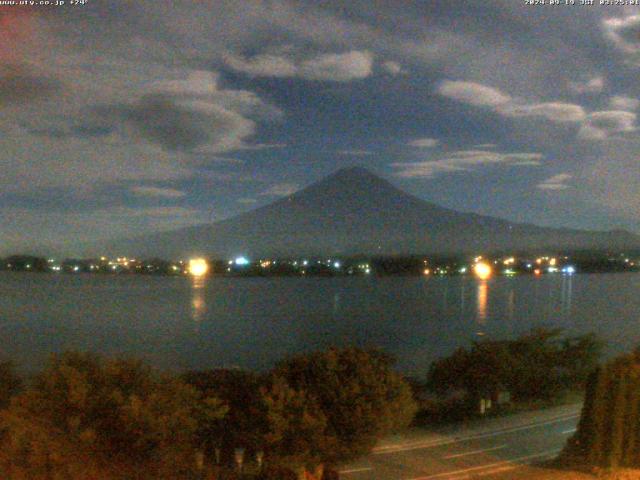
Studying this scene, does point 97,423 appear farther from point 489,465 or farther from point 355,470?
point 489,465

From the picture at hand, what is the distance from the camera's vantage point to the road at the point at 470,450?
9695mm

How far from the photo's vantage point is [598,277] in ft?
319

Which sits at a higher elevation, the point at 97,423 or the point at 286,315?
the point at 97,423

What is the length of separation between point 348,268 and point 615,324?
Result: 144 ft

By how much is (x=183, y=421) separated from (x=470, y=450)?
592 centimetres

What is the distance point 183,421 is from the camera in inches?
267

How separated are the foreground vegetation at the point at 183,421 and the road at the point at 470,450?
1.14 meters

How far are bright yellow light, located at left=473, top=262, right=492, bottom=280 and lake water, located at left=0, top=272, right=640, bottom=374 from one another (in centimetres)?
146

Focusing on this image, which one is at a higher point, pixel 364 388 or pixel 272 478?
pixel 364 388

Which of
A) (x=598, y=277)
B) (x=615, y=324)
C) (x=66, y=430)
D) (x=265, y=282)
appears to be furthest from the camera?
(x=598, y=277)

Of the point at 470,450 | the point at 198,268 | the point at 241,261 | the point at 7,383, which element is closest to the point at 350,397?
the point at 470,450

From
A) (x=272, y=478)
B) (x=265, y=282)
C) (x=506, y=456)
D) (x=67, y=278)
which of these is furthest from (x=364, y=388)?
(x=67, y=278)

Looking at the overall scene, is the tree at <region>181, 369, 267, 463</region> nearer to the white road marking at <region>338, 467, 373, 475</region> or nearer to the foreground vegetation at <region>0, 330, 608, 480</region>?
the foreground vegetation at <region>0, 330, 608, 480</region>

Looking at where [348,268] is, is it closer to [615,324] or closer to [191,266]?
[191,266]
